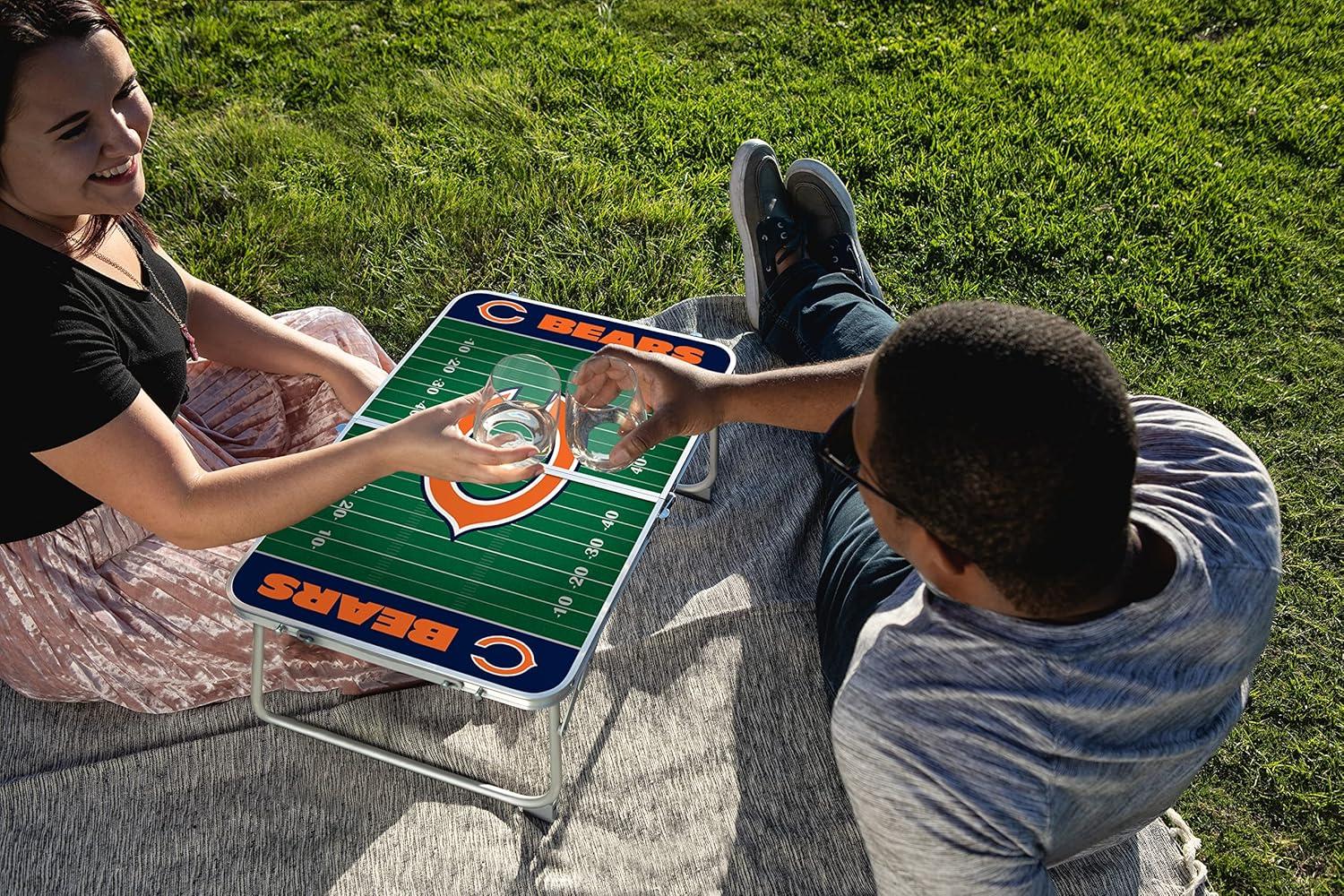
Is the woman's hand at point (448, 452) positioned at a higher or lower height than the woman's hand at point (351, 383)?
higher

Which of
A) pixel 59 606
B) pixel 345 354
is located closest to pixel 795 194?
pixel 345 354

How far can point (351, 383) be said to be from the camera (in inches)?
135

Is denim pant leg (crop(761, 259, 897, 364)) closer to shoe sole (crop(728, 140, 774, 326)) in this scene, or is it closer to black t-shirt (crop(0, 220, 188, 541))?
shoe sole (crop(728, 140, 774, 326))

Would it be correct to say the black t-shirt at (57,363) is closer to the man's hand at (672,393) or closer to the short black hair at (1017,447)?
the man's hand at (672,393)

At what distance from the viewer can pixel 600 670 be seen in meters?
3.41

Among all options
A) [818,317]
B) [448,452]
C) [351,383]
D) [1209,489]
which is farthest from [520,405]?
[1209,489]

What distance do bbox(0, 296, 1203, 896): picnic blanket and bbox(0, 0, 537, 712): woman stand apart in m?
0.16

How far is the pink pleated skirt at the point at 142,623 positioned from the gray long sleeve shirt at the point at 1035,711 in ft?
5.44

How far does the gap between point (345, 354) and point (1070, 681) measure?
2.37 m

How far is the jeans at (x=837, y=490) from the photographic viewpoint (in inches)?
112

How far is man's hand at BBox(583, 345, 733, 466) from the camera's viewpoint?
116 inches

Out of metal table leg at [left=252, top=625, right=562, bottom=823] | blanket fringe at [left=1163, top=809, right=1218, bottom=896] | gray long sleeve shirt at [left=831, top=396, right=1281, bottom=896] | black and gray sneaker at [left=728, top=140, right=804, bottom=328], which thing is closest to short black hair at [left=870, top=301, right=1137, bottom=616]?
gray long sleeve shirt at [left=831, top=396, right=1281, bottom=896]

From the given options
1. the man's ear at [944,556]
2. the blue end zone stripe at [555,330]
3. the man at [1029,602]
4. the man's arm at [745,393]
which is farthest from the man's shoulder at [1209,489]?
the blue end zone stripe at [555,330]

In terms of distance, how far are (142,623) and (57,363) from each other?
81cm
